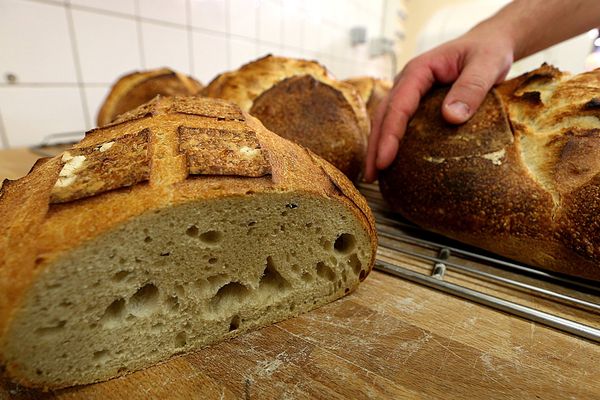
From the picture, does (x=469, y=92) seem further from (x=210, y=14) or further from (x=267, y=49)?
(x=267, y=49)

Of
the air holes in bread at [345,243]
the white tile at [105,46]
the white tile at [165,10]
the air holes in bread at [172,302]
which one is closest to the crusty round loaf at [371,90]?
the air holes in bread at [345,243]

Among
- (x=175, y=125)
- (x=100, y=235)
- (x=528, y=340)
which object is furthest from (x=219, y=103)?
(x=528, y=340)

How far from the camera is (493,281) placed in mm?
1050

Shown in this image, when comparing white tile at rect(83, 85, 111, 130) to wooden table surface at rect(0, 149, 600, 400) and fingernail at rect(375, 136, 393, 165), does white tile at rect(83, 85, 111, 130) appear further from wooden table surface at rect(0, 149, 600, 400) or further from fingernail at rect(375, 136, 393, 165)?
wooden table surface at rect(0, 149, 600, 400)

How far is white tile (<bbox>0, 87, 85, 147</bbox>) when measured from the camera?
2.00 m

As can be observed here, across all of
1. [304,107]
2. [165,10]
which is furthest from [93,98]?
[304,107]

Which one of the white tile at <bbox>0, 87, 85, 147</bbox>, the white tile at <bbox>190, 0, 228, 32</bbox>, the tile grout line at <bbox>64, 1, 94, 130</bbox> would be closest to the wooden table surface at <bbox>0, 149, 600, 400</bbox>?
the white tile at <bbox>0, 87, 85, 147</bbox>

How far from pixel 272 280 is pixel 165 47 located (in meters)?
2.21

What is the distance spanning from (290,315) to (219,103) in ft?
2.14

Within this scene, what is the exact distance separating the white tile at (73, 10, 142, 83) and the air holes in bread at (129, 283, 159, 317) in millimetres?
1933

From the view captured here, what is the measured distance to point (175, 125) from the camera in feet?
3.06

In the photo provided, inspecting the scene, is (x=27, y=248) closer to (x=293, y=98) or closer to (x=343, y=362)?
(x=343, y=362)

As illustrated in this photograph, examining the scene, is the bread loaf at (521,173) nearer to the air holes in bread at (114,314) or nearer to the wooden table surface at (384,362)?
the wooden table surface at (384,362)

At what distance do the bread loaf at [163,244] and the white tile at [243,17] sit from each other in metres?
2.29
